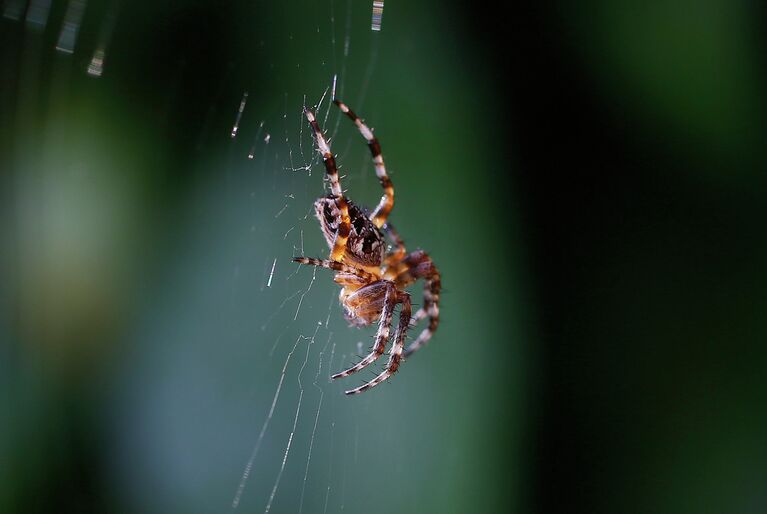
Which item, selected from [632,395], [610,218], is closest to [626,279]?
[610,218]

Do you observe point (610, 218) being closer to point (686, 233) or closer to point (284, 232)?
point (686, 233)

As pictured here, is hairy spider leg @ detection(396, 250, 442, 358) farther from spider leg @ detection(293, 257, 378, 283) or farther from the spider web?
the spider web

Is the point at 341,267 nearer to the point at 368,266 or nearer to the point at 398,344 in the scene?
the point at 368,266

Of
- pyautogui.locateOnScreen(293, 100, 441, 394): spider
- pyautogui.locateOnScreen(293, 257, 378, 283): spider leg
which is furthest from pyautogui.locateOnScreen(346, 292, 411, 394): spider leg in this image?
pyautogui.locateOnScreen(293, 257, 378, 283): spider leg

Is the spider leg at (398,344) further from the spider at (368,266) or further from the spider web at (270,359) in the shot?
the spider web at (270,359)

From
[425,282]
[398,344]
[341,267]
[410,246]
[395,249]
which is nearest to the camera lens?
[341,267]

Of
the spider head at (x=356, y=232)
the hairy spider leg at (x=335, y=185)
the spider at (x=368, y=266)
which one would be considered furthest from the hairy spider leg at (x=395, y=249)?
the hairy spider leg at (x=335, y=185)

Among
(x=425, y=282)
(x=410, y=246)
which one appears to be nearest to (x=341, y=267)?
(x=425, y=282)
